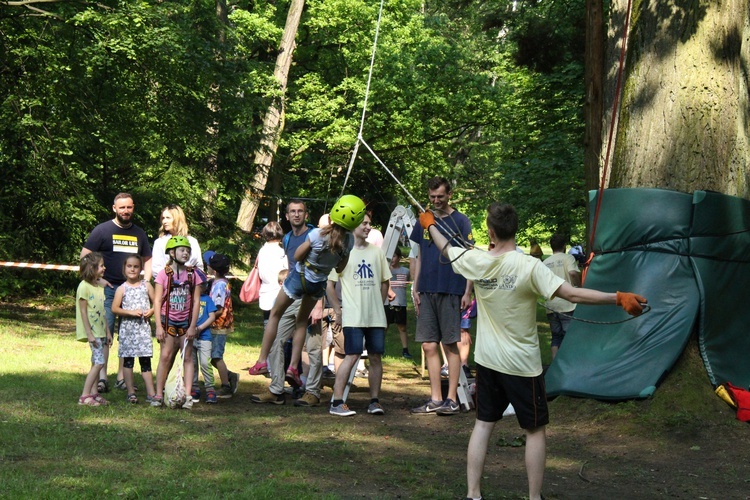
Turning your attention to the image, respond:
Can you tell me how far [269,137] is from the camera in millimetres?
22812

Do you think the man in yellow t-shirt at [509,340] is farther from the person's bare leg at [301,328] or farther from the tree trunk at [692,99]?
the person's bare leg at [301,328]

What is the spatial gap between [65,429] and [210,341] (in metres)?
2.05

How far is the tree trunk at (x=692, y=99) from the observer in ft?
27.1

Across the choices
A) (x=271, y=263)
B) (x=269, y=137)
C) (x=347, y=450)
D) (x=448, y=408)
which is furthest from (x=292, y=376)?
(x=269, y=137)

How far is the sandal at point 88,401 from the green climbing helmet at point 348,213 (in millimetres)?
2732

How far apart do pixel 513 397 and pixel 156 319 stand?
439cm

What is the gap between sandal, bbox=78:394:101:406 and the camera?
342 inches

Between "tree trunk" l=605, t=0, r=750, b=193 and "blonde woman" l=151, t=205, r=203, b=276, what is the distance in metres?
4.06

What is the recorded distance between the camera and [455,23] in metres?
46.6

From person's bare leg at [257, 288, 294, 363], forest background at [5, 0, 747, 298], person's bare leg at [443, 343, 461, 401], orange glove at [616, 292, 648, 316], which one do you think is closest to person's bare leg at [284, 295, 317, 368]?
person's bare leg at [257, 288, 294, 363]

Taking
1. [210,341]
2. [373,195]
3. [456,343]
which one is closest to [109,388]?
[210,341]

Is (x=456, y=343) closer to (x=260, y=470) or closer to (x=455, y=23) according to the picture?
(x=260, y=470)

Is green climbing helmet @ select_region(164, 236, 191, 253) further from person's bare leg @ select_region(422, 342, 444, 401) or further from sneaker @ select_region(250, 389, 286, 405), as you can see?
person's bare leg @ select_region(422, 342, 444, 401)

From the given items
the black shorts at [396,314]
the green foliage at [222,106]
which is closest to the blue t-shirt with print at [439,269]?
the black shorts at [396,314]
